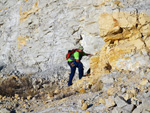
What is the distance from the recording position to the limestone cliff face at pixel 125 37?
6184 mm

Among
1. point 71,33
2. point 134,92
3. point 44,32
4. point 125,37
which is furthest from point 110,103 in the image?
point 44,32

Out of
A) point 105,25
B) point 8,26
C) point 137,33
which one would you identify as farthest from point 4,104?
point 8,26

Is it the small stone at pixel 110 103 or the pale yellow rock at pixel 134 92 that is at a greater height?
the small stone at pixel 110 103

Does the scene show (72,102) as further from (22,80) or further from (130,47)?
(22,80)

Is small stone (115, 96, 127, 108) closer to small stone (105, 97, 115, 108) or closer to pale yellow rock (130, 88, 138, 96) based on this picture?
small stone (105, 97, 115, 108)

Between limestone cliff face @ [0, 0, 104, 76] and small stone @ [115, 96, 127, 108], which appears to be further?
limestone cliff face @ [0, 0, 104, 76]

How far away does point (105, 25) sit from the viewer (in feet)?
22.1

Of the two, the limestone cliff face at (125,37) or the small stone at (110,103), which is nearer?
the small stone at (110,103)

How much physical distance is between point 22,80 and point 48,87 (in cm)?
185

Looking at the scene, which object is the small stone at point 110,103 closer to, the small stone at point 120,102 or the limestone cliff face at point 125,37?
the small stone at point 120,102

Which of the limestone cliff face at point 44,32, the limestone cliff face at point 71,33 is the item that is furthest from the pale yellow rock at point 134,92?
the limestone cliff face at point 44,32

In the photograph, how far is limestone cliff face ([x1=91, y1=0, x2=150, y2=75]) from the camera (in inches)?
243

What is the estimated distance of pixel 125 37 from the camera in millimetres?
6652

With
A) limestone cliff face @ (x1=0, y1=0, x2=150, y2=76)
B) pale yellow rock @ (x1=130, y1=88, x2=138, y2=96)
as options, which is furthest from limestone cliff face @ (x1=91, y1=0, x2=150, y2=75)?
pale yellow rock @ (x1=130, y1=88, x2=138, y2=96)
